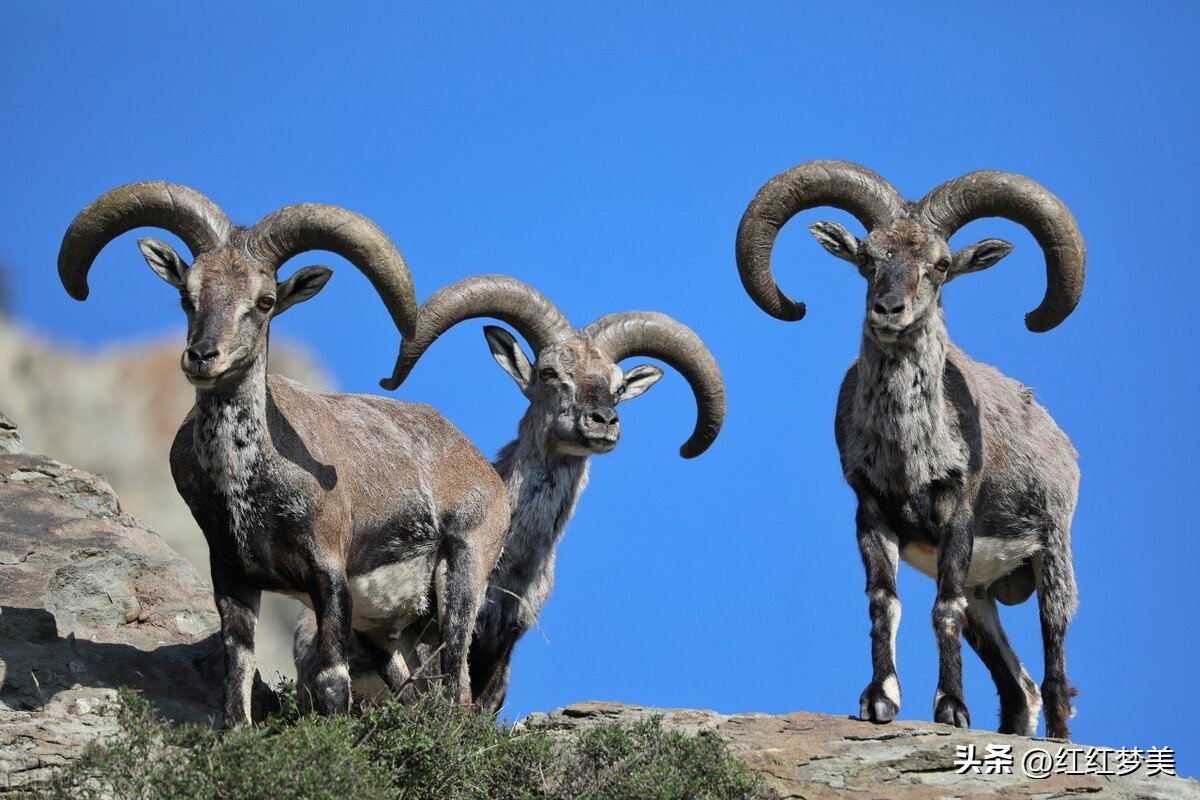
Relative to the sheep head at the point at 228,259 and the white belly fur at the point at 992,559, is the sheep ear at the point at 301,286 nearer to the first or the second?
the sheep head at the point at 228,259

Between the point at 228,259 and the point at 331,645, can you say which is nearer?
the point at 331,645

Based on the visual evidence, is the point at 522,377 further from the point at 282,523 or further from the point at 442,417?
the point at 282,523

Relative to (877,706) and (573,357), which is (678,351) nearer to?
(573,357)

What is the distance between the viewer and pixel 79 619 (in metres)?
13.9

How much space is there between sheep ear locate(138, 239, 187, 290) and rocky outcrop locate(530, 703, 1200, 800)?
4.33 metres

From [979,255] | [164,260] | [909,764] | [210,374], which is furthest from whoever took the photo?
[979,255]

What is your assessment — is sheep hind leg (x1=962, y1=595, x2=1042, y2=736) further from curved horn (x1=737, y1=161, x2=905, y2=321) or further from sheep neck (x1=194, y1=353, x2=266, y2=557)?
sheep neck (x1=194, y1=353, x2=266, y2=557)

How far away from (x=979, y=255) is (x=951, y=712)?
13.7 feet

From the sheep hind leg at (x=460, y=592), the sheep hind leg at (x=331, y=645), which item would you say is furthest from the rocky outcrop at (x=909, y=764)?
the sheep hind leg at (x=331, y=645)

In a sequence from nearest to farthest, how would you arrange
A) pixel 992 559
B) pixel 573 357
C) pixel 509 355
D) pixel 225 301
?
pixel 225 301 → pixel 992 559 → pixel 573 357 → pixel 509 355

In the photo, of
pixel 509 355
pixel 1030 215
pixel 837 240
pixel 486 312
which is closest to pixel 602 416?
pixel 509 355

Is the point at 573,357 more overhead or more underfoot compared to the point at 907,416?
more overhead

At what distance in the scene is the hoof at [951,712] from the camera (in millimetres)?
13180

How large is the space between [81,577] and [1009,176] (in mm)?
8968
